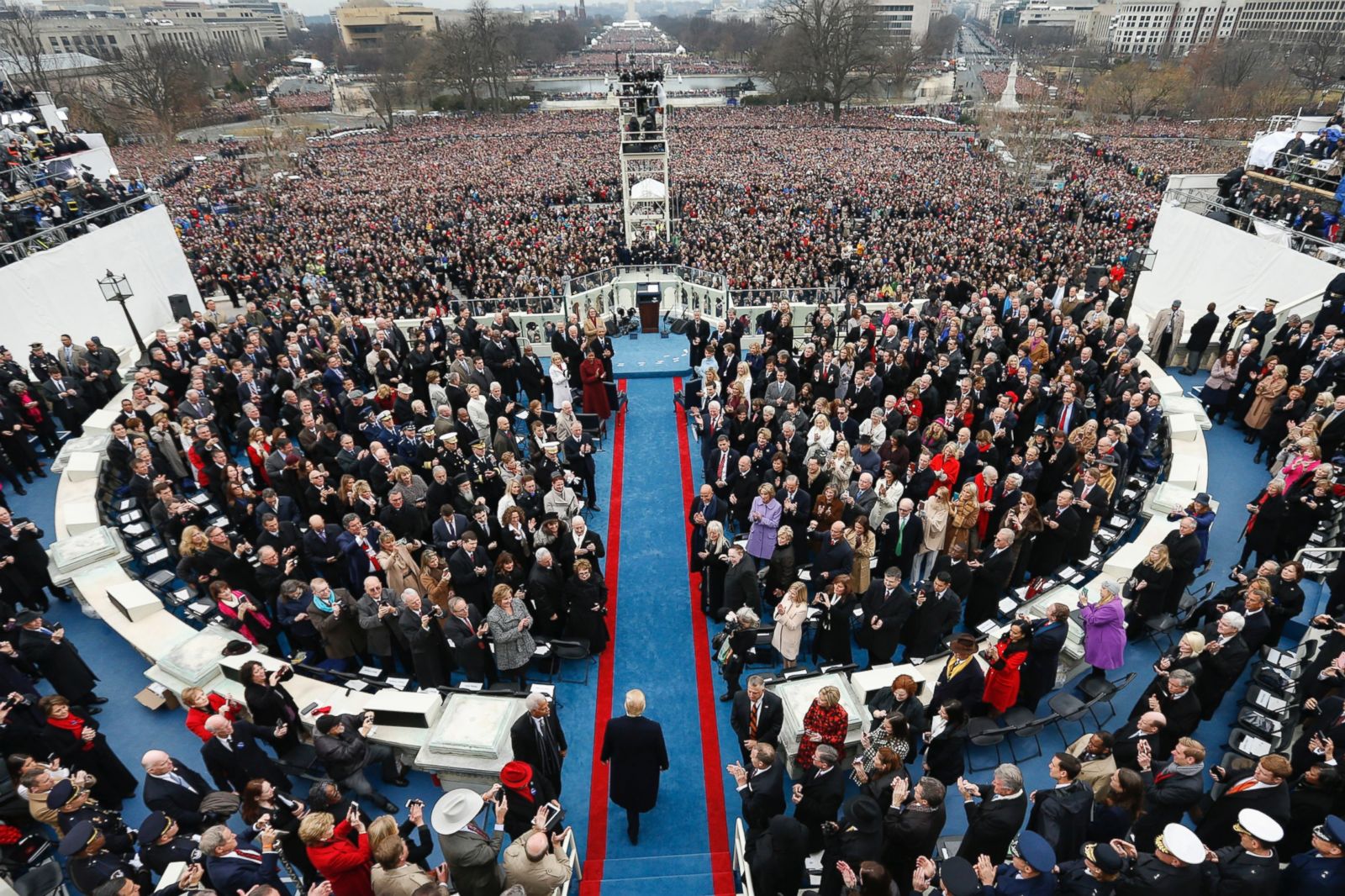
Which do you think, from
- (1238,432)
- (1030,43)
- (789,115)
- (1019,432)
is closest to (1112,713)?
(1019,432)

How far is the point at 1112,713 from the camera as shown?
6.51 metres

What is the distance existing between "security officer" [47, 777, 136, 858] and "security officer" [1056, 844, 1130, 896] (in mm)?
6115

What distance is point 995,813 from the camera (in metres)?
4.37

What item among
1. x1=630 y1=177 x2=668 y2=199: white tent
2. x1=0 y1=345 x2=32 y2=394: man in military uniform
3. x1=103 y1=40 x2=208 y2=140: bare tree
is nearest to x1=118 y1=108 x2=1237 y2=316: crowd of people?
x1=630 y1=177 x2=668 y2=199: white tent

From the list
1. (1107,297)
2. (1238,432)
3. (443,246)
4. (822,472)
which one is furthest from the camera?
(443,246)

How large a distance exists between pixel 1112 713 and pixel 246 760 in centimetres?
782

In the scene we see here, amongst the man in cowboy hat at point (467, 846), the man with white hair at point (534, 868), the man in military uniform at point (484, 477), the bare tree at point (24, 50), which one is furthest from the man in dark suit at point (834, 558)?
the bare tree at point (24, 50)

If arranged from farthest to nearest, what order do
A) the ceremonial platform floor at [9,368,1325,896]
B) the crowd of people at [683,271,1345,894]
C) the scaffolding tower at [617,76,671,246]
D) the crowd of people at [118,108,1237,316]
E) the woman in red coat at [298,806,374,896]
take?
the crowd of people at [118,108,1237,316] → the scaffolding tower at [617,76,671,246] → the ceremonial platform floor at [9,368,1325,896] → the crowd of people at [683,271,1345,894] → the woman in red coat at [298,806,374,896]

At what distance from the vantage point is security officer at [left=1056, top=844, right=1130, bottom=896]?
12.2 ft

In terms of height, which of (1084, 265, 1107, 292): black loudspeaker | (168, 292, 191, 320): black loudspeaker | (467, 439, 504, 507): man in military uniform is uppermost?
(467, 439, 504, 507): man in military uniform

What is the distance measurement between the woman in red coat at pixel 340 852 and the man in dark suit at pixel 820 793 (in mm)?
2998

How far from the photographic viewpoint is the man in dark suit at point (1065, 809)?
4.33 meters

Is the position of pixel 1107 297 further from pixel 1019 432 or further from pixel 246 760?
pixel 246 760

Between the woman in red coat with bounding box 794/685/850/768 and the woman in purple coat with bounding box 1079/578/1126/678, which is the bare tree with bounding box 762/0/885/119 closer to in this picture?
the woman in purple coat with bounding box 1079/578/1126/678
